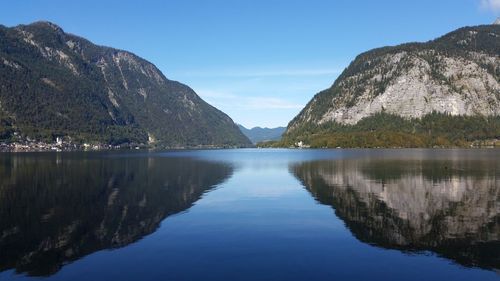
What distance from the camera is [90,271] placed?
31.7 metres

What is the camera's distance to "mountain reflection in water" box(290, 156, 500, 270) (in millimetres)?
39000

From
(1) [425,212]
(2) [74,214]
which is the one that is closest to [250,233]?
(2) [74,214]

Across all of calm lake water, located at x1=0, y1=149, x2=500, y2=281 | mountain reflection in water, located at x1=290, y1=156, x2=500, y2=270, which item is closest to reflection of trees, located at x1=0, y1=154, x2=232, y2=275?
calm lake water, located at x1=0, y1=149, x2=500, y2=281

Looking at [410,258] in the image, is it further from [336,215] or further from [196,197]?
[196,197]

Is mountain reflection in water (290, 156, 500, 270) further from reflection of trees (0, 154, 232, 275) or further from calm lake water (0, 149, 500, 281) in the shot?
reflection of trees (0, 154, 232, 275)

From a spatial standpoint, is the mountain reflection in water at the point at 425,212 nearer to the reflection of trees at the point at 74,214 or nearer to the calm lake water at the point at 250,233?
the calm lake water at the point at 250,233

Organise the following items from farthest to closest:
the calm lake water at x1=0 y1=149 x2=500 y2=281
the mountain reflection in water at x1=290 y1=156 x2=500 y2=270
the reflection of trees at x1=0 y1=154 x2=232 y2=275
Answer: the mountain reflection in water at x1=290 y1=156 x2=500 y2=270
the reflection of trees at x1=0 y1=154 x2=232 y2=275
the calm lake water at x1=0 y1=149 x2=500 y2=281

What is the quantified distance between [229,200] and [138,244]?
1190 inches

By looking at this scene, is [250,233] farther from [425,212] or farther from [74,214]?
[425,212]

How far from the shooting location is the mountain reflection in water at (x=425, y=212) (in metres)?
39.0

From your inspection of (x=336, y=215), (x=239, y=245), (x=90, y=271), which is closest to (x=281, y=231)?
(x=239, y=245)

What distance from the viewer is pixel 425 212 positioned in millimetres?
55156

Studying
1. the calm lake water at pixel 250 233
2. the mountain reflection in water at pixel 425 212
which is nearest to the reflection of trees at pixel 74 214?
the calm lake water at pixel 250 233

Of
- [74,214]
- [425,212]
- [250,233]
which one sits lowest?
[250,233]
